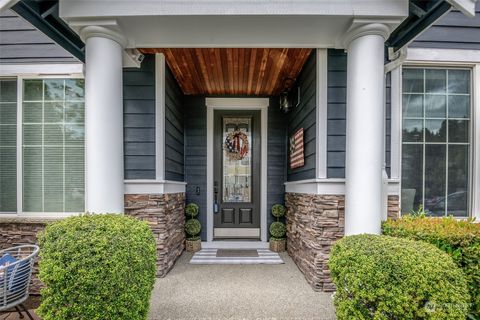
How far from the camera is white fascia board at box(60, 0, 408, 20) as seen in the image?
2.12 m

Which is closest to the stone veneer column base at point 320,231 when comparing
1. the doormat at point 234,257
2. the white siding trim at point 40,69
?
the doormat at point 234,257

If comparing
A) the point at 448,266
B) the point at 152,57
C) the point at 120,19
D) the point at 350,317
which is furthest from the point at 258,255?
the point at 120,19

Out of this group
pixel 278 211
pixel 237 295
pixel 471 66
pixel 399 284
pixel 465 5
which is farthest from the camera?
pixel 278 211

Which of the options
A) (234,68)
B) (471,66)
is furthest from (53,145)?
(471,66)

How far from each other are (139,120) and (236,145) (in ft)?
6.14

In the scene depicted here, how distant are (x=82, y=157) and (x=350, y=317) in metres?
3.08

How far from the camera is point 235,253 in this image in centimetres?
404

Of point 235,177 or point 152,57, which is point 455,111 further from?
point 152,57

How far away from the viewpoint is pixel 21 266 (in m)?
2.21

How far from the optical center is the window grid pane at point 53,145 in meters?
3.16

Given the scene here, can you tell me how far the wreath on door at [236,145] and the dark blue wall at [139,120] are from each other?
1.73m

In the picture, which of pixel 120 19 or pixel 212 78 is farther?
pixel 212 78

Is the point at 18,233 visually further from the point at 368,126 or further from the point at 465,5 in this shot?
the point at 465,5

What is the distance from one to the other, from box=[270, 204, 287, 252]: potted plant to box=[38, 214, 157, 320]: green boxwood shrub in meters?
2.65
